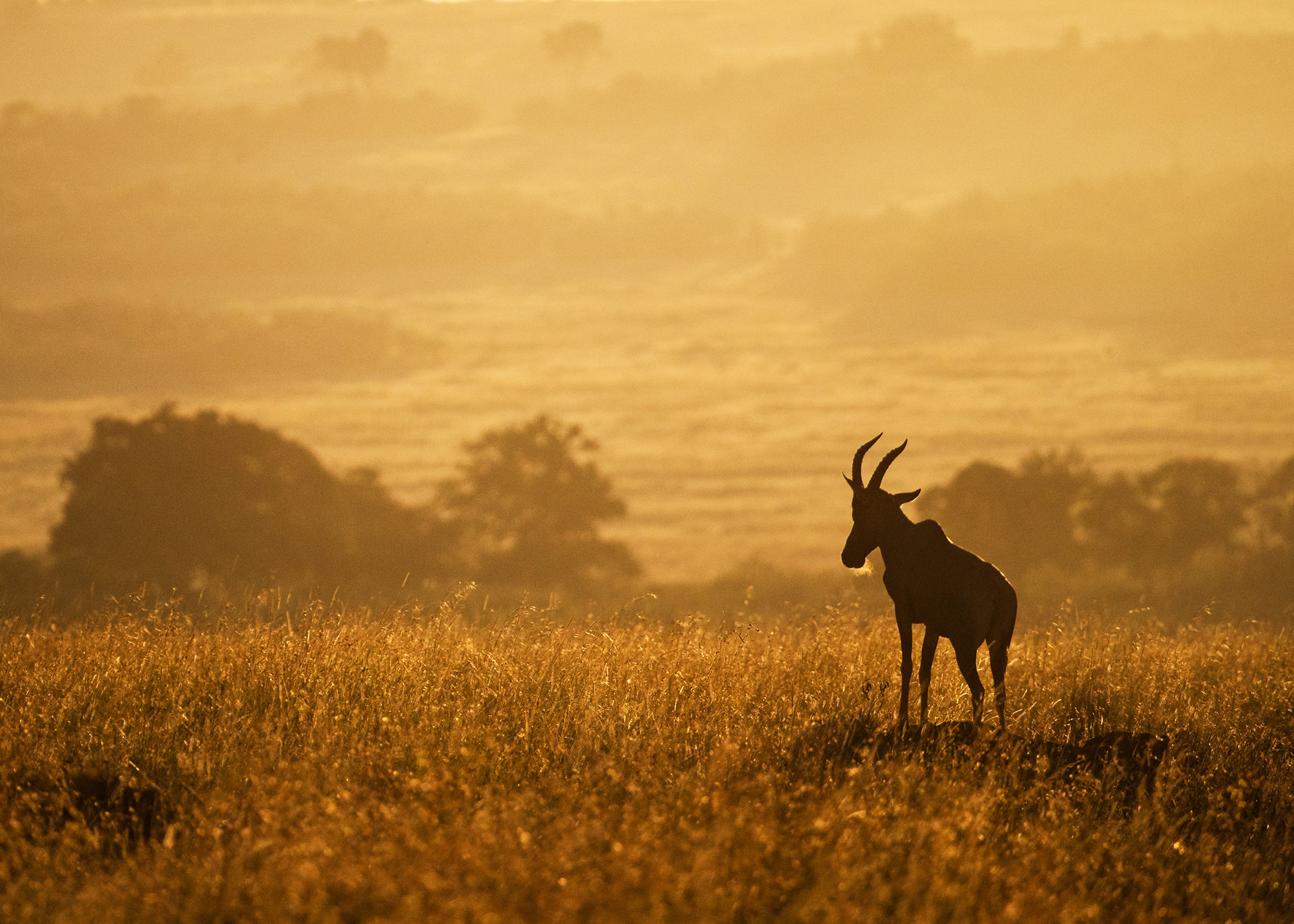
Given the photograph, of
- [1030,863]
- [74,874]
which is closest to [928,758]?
[1030,863]

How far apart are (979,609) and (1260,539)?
42769 mm

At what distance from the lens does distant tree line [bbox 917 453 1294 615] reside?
47.1 metres

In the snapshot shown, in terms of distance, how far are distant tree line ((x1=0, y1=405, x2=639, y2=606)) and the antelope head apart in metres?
28.7

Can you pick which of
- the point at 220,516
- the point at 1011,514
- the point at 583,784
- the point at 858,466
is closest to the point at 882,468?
the point at 858,466

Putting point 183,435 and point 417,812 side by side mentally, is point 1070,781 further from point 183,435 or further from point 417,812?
point 183,435

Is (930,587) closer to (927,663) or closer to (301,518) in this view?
(927,663)

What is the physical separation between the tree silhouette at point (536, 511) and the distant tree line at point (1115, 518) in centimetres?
1318

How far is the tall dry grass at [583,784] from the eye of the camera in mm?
6207

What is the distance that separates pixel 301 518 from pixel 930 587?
38.9m

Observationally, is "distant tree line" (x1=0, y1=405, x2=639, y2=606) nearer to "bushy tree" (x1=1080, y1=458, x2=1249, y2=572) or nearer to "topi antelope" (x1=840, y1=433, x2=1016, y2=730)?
"bushy tree" (x1=1080, y1=458, x2=1249, y2=572)

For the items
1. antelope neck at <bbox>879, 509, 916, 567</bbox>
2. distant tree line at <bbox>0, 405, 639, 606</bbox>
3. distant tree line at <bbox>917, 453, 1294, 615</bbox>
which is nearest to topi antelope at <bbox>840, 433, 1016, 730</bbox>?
antelope neck at <bbox>879, 509, 916, 567</bbox>

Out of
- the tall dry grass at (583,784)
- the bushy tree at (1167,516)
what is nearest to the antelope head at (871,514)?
the tall dry grass at (583,784)

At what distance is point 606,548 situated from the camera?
50.6 metres

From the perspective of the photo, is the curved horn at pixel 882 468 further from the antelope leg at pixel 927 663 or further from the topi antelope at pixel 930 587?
the antelope leg at pixel 927 663
